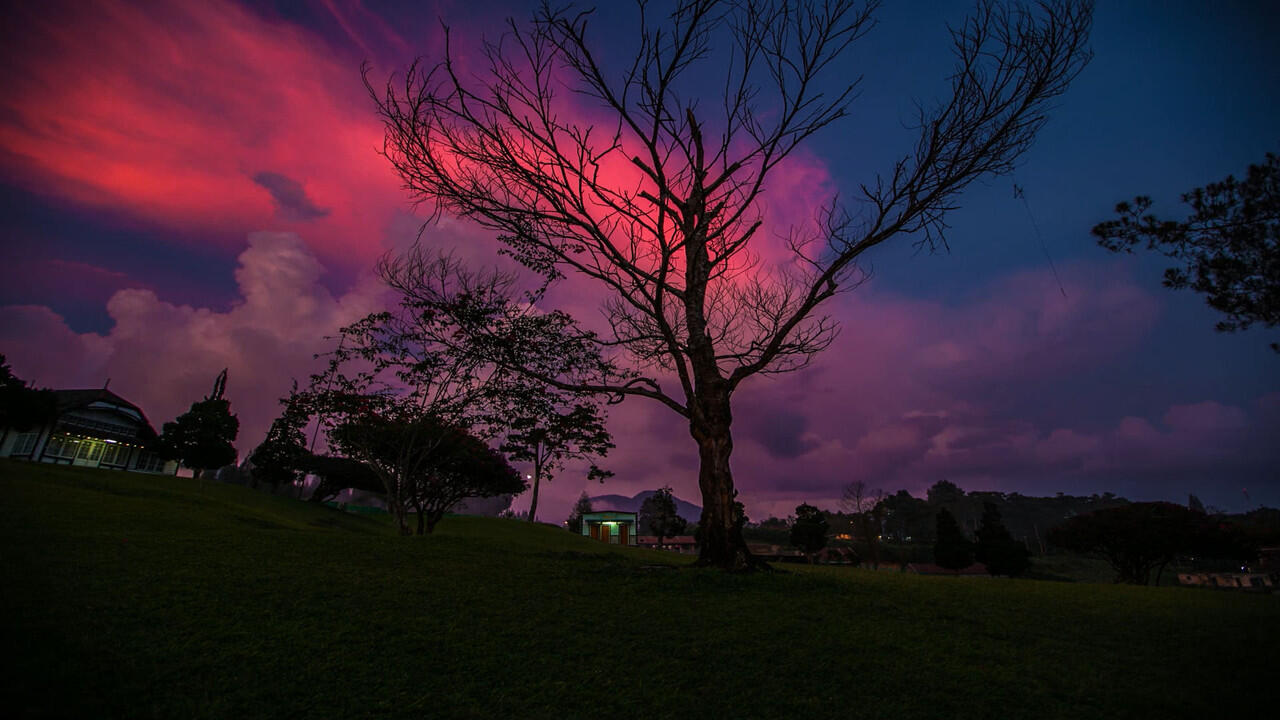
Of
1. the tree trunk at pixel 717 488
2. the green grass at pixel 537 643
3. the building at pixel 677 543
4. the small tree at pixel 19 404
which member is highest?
the small tree at pixel 19 404

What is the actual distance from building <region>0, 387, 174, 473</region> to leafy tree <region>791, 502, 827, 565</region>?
54.8m

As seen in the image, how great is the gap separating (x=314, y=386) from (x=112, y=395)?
133ft

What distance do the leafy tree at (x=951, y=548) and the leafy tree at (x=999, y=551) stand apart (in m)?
0.97

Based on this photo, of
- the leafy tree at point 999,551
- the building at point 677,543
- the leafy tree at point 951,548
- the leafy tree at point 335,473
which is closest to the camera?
the leafy tree at point 999,551

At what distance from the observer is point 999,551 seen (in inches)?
1524

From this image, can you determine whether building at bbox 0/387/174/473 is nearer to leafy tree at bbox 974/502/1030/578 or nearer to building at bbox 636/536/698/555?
building at bbox 636/536/698/555

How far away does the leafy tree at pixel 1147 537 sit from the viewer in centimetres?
2088

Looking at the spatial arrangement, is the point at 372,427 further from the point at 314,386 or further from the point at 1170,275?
the point at 1170,275

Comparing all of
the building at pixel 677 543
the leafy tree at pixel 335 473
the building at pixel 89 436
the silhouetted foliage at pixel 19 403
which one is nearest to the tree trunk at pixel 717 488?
the leafy tree at pixel 335 473

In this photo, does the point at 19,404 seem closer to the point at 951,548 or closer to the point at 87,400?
the point at 87,400

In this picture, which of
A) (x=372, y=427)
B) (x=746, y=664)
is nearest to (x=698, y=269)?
(x=746, y=664)

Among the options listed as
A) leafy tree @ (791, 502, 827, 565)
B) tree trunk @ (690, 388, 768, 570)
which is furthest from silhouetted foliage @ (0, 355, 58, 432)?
leafy tree @ (791, 502, 827, 565)

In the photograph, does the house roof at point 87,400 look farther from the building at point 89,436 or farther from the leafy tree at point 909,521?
the leafy tree at point 909,521

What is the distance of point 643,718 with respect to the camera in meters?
3.40
